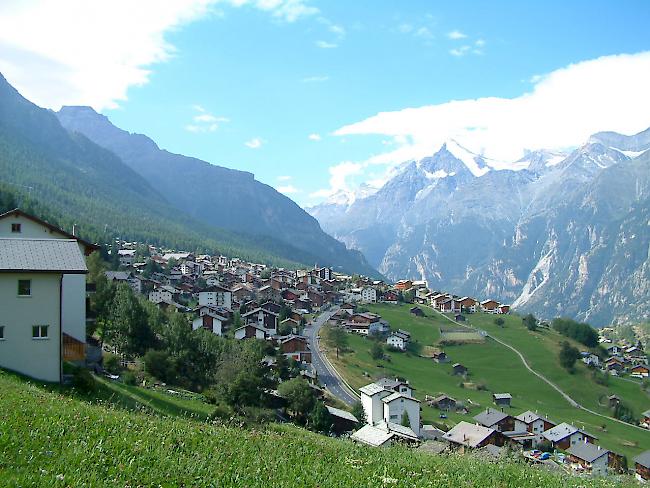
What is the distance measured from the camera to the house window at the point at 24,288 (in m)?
20.3

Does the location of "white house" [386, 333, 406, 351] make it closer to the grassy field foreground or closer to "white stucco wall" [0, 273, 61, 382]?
"white stucco wall" [0, 273, 61, 382]

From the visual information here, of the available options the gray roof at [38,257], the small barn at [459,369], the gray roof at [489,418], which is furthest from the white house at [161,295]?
the gray roof at [38,257]

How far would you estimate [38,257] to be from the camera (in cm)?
2097

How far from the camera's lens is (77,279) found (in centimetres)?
3089

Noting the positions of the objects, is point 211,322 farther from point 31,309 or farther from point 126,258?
point 31,309

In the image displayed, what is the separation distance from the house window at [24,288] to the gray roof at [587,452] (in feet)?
160

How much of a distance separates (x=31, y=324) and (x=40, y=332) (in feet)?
1.33

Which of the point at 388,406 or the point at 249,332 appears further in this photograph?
the point at 249,332

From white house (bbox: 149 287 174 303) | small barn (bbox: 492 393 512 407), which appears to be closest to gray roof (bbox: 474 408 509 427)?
small barn (bbox: 492 393 512 407)

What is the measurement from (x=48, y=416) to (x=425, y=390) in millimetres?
70566

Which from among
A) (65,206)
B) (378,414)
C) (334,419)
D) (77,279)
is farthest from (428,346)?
(65,206)

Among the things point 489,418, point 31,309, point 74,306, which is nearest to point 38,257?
point 31,309

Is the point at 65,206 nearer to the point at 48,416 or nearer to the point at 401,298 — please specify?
the point at 401,298

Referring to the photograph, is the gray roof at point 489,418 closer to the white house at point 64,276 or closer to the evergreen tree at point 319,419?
the evergreen tree at point 319,419
